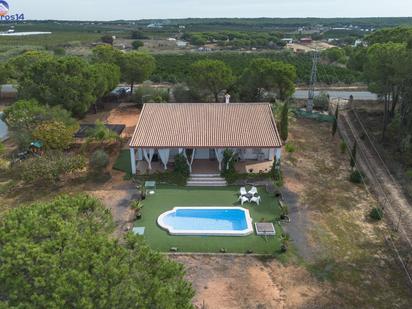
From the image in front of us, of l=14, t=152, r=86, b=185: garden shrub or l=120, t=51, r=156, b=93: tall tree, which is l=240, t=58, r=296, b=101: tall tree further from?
l=14, t=152, r=86, b=185: garden shrub

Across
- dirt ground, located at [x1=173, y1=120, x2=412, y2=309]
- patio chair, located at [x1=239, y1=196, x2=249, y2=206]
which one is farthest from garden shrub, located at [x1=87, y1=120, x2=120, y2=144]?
dirt ground, located at [x1=173, y1=120, x2=412, y2=309]

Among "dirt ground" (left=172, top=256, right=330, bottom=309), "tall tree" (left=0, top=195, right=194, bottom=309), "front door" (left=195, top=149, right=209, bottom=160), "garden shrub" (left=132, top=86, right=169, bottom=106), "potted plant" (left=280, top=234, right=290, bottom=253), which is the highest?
"tall tree" (left=0, top=195, right=194, bottom=309)

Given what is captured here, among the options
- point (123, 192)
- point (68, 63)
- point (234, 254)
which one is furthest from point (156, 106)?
point (234, 254)

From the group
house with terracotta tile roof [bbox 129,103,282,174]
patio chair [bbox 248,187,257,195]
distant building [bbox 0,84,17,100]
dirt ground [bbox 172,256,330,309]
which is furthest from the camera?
distant building [bbox 0,84,17,100]

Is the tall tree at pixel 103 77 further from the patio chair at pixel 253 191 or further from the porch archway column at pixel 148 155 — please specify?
the patio chair at pixel 253 191

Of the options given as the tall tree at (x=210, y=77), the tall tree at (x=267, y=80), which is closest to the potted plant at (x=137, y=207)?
the tall tree at (x=210, y=77)

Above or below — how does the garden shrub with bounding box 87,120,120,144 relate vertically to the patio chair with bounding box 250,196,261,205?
above

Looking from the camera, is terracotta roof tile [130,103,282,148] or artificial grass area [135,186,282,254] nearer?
artificial grass area [135,186,282,254]
